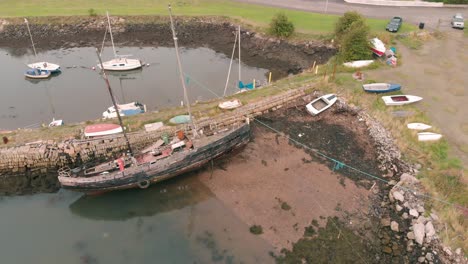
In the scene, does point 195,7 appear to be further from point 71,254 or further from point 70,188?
point 71,254

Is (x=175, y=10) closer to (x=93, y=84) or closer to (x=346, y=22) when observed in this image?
(x=93, y=84)

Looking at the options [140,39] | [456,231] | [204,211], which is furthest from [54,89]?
[456,231]

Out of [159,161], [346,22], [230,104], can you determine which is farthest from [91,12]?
[159,161]

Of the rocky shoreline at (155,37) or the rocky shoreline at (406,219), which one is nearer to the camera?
the rocky shoreline at (406,219)

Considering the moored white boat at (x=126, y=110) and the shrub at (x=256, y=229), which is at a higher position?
the moored white boat at (x=126, y=110)

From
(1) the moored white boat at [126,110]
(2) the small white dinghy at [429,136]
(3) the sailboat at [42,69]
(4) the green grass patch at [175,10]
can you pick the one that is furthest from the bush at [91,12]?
(2) the small white dinghy at [429,136]

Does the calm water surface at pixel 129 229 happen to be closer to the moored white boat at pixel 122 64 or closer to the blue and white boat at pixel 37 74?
the blue and white boat at pixel 37 74
